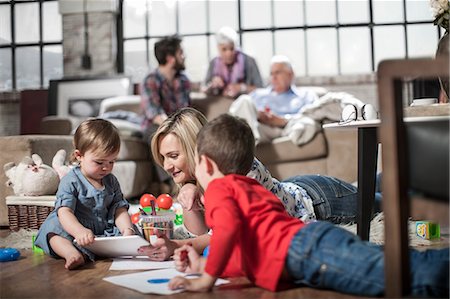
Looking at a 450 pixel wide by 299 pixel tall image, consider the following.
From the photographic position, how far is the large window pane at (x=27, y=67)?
668 centimetres

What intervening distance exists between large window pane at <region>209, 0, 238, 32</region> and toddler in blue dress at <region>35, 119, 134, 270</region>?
4.32 m

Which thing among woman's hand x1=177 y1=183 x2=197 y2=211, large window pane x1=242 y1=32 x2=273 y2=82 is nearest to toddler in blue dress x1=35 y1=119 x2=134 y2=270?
woman's hand x1=177 y1=183 x2=197 y2=211

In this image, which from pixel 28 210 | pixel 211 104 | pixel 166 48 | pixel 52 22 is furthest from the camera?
pixel 52 22

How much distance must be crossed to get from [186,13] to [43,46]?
1476 millimetres

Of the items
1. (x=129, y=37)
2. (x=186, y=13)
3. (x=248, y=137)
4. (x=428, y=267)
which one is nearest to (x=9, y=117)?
(x=129, y=37)

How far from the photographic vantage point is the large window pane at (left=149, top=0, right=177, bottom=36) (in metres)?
6.53

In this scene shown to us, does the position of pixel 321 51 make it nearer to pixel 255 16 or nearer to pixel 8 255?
pixel 255 16

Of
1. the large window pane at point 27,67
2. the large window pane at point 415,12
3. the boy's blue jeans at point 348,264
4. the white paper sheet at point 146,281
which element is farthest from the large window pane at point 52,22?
the boy's blue jeans at point 348,264

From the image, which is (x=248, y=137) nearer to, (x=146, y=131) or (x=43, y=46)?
(x=146, y=131)

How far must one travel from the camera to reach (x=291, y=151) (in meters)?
4.38

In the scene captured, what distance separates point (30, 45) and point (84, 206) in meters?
4.88

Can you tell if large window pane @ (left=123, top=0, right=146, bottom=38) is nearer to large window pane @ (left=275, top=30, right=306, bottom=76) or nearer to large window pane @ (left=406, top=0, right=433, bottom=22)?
large window pane @ (left=275, top=30, right=306, bottom=76)

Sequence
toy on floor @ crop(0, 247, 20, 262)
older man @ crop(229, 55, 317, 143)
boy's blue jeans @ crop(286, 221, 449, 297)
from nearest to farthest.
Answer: boy's blue jeans @ crop(286, 221, 449, 297)
toy on floor @ crop(0, 247, 20, 262)
older man @ crop(229, 55, 317, 143)

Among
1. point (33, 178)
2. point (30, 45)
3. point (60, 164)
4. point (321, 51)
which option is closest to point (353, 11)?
point (321, 51)
